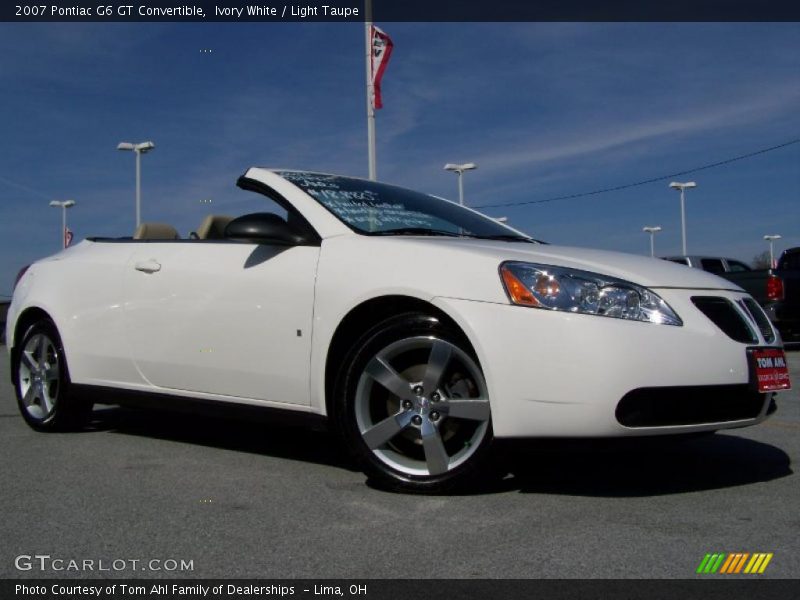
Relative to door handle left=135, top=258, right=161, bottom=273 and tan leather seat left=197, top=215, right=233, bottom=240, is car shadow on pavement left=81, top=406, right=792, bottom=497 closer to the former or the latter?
door handle left=135, top=258, right=161, bottom=273

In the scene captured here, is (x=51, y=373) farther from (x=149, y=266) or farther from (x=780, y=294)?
(x=780, y=294)

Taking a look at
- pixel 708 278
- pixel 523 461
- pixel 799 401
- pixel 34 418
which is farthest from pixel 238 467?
pixel 799 401

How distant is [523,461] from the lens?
441 centimetres

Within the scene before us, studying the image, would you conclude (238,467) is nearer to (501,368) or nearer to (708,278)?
(501,368)

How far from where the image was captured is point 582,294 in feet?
11.5

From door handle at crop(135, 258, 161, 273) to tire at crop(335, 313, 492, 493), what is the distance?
4.69 feet

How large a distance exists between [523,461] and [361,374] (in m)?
1.05

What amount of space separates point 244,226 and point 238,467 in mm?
1171

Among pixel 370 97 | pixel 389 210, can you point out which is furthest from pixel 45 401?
pixel 370 97

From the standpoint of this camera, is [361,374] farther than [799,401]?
Answer: No
